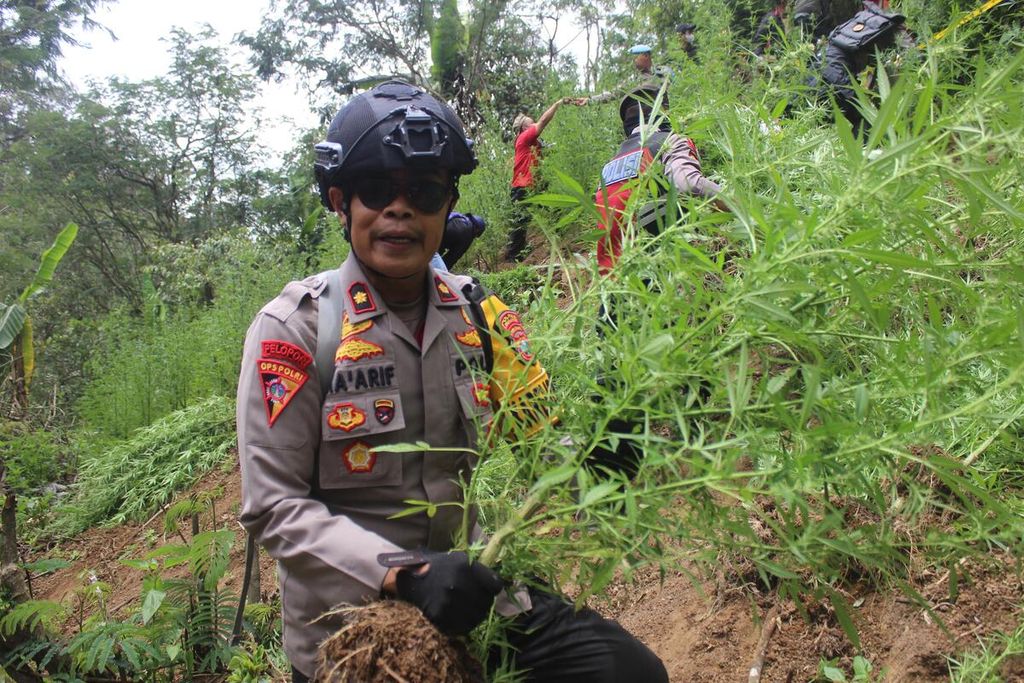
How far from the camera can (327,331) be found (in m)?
1.87

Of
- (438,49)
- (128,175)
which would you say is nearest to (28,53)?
(128,175)

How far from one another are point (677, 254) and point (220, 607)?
3.08 metres

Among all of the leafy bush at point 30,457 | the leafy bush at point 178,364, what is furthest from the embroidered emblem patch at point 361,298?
the leafy bush at point 30,457

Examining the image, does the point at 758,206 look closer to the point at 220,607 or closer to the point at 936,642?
the point at 936,642

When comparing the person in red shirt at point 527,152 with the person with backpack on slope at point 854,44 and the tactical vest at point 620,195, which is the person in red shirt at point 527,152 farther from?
the tactical vest at point 620,195

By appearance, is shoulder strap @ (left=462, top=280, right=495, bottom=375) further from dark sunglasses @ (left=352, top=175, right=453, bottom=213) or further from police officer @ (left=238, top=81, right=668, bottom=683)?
dark sunglasses @ (left=352, top=175, right=453, bottom=213)

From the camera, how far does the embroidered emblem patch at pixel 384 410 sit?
1.84 meters

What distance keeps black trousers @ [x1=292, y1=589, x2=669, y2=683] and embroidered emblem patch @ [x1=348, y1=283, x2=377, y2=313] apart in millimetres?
844

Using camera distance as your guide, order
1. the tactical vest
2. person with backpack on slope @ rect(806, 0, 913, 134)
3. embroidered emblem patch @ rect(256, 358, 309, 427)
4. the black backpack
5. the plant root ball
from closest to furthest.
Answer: the plant root ball
the tactical vest
embroidered emblem patch @ rect(256, 358, 309, 427)
person with backpack on slope @ rect(806, 0, 913, 134)
the black backpack

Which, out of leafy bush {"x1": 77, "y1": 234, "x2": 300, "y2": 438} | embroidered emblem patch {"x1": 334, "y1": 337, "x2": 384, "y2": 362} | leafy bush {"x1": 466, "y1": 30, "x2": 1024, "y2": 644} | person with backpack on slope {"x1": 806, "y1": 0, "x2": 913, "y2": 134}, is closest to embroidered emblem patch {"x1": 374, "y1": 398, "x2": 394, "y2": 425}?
embroidered emblem patch {"x1": 334, "y1": 337, "x2": 384, "y2": 362}

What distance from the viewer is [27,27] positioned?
20500 mm

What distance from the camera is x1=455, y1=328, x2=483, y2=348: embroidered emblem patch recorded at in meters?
2.00

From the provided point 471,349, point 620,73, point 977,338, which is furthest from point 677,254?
point 620,73

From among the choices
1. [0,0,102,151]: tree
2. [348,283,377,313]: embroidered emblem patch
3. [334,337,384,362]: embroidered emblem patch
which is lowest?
[334,337,384,362]: embroidered emblem patch
